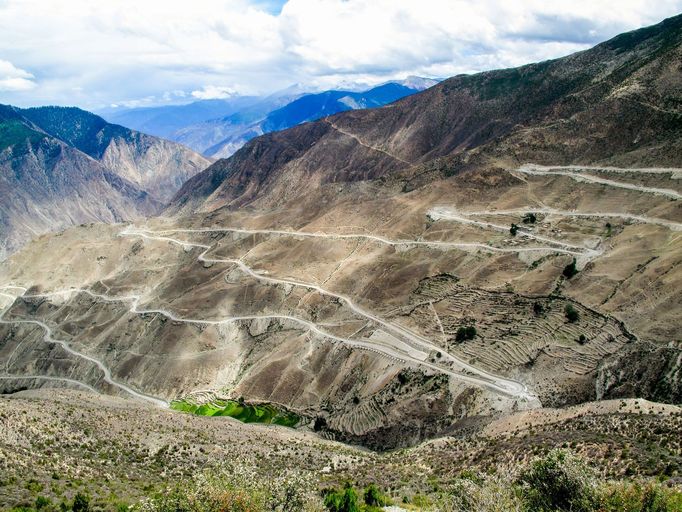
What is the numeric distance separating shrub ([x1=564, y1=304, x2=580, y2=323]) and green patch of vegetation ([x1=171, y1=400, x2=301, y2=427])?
33.0 meters

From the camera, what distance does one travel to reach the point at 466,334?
213ft

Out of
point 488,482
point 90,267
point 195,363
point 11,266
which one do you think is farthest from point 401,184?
point 11,266

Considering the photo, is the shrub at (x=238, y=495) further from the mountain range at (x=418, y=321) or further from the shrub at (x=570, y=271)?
the shrub at (x=570, y=271)

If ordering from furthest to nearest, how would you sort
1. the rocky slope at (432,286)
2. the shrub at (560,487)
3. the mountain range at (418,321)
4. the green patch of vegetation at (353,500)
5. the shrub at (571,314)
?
the shrub at (571,314)
the rocky slope at (432,286)
the mountain range at (418,321)
the green patch of vegetation at (353,500)
the shrub at (560,487)

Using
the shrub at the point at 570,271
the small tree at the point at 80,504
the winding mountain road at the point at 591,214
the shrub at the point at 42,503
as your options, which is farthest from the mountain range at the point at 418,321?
the small tree at the point at 80,504

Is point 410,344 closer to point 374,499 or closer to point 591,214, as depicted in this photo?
point 591,214

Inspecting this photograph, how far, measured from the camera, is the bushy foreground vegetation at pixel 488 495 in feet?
78.4

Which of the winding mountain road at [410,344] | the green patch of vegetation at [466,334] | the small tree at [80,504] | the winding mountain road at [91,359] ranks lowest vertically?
the winding mountain road at [91,359]

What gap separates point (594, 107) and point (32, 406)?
329 feet

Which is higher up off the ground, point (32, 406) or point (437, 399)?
point (32, 406)

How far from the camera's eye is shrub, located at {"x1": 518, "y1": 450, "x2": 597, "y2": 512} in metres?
25.2

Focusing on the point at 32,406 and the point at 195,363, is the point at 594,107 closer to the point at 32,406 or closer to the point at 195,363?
the point at 195,363

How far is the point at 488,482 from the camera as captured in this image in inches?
1107

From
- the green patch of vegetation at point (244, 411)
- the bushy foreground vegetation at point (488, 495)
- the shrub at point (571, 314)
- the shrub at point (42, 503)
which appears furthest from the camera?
the green patch of vegetation at point (244, 411)
